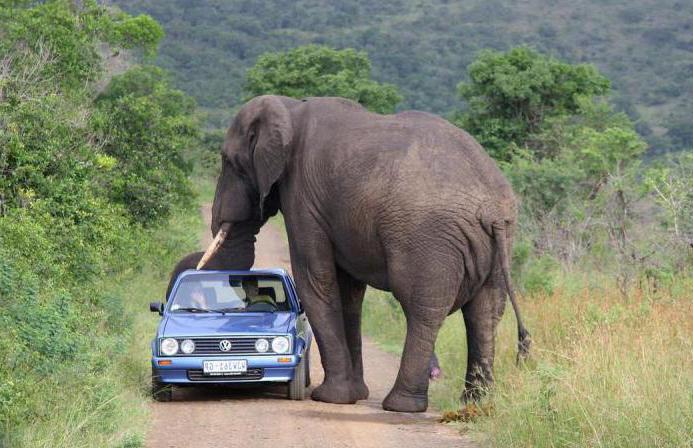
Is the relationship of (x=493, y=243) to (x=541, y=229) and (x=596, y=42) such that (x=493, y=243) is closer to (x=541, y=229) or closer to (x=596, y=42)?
(x=541, y=229)

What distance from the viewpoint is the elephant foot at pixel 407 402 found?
12.6 m

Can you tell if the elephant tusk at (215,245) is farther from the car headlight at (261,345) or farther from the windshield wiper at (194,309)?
the car headlight at (261,345)

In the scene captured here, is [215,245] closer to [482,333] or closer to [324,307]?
[324,307]

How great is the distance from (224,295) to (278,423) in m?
2.69

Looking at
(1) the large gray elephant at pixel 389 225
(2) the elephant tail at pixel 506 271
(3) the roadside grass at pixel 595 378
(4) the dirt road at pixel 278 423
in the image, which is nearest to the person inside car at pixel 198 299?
(4) the dirt road at pixel 278 423

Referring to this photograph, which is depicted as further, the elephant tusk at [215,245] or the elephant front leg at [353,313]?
the elephant tusk at [215,245]

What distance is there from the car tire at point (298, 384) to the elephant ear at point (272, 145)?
197cm

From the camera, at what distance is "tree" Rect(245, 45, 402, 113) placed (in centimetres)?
4934

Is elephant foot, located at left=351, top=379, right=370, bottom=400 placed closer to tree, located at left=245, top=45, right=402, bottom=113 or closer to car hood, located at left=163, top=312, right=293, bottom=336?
car hood, located at left=163, top=312, right=293, bottom=336

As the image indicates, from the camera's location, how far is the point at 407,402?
12594 millimetres

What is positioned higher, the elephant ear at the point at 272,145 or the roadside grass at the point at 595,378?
the elephant ear at the point at 272,145

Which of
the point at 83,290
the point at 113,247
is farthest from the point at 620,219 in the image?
the point at 83,290

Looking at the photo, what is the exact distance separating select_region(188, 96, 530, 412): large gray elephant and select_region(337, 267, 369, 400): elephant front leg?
0.01m

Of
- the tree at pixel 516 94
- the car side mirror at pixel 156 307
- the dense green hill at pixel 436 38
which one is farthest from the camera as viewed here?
Result: the dense green hill at pixel 436 38
